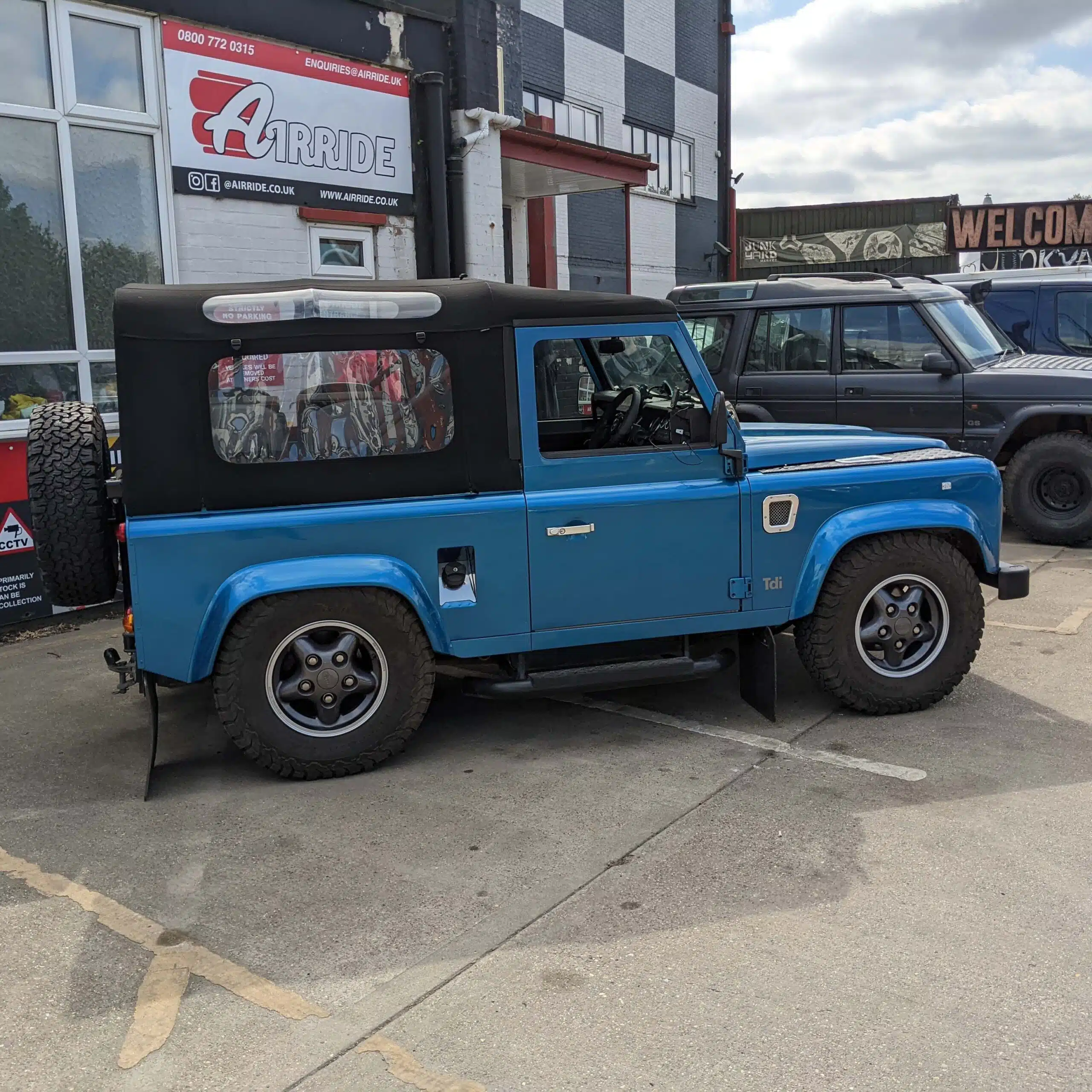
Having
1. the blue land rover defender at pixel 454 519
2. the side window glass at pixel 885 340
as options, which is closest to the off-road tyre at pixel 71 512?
the blue land rover defender at pixel 454 519

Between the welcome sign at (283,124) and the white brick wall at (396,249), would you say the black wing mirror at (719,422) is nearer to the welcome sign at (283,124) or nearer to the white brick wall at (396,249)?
the welcome sign at (283,124)

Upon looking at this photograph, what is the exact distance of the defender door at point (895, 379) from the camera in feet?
29.4

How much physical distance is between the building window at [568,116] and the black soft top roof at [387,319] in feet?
42.6

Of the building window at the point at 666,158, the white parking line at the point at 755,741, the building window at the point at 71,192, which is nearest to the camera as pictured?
the white parking line at the point at 755,741

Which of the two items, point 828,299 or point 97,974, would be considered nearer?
point 97,974

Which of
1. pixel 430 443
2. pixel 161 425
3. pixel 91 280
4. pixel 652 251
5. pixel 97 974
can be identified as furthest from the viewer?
pixel 652 251

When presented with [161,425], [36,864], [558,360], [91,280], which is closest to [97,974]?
[36,864]

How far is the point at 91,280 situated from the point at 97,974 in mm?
6016

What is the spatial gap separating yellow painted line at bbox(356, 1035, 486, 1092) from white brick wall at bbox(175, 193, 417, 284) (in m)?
6.49

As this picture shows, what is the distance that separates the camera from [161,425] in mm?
4316

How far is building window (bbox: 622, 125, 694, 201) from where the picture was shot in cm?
1981

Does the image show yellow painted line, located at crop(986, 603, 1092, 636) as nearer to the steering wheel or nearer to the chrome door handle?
the steering wheel

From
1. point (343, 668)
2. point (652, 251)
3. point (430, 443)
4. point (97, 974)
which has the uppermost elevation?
point (652, 251)

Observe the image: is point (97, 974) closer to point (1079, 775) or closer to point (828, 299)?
point (1079, 775)
